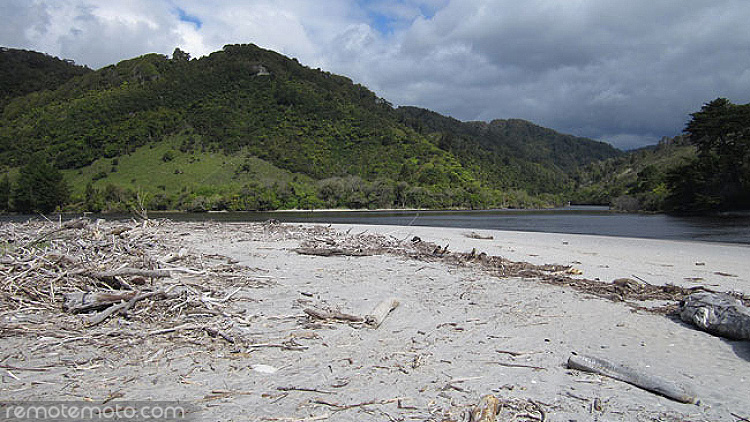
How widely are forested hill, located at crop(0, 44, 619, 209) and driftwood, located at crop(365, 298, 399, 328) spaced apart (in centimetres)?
8803

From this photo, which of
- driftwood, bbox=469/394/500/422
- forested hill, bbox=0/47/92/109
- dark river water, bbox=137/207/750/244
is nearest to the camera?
driftwood, bbox=469/394/500/422

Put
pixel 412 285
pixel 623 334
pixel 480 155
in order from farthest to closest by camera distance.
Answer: pixel 480 155 < pixel 412 285 < pixel 623 334

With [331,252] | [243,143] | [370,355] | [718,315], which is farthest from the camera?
[243,143]

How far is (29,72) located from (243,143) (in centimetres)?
12616

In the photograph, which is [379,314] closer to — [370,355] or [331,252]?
[370,355]

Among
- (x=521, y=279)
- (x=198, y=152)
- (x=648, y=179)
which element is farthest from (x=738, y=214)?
(x=198, y=152)

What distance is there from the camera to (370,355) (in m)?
5.16

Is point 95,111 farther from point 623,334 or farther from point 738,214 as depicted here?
point 738,214

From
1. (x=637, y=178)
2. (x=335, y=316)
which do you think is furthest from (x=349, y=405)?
(x=637, y=178)

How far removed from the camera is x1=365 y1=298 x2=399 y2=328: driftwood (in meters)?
6.42

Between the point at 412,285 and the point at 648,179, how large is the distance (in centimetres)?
9981

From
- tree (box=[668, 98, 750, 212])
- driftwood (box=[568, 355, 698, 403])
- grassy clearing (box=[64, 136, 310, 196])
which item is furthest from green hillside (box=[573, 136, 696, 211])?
grassy clearing (box=[64, 136, 310, 196])

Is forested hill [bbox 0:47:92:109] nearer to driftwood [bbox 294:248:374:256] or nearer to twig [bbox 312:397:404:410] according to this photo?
driftwood [bbox 294:248:374:256]

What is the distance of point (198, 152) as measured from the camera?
110875mm
